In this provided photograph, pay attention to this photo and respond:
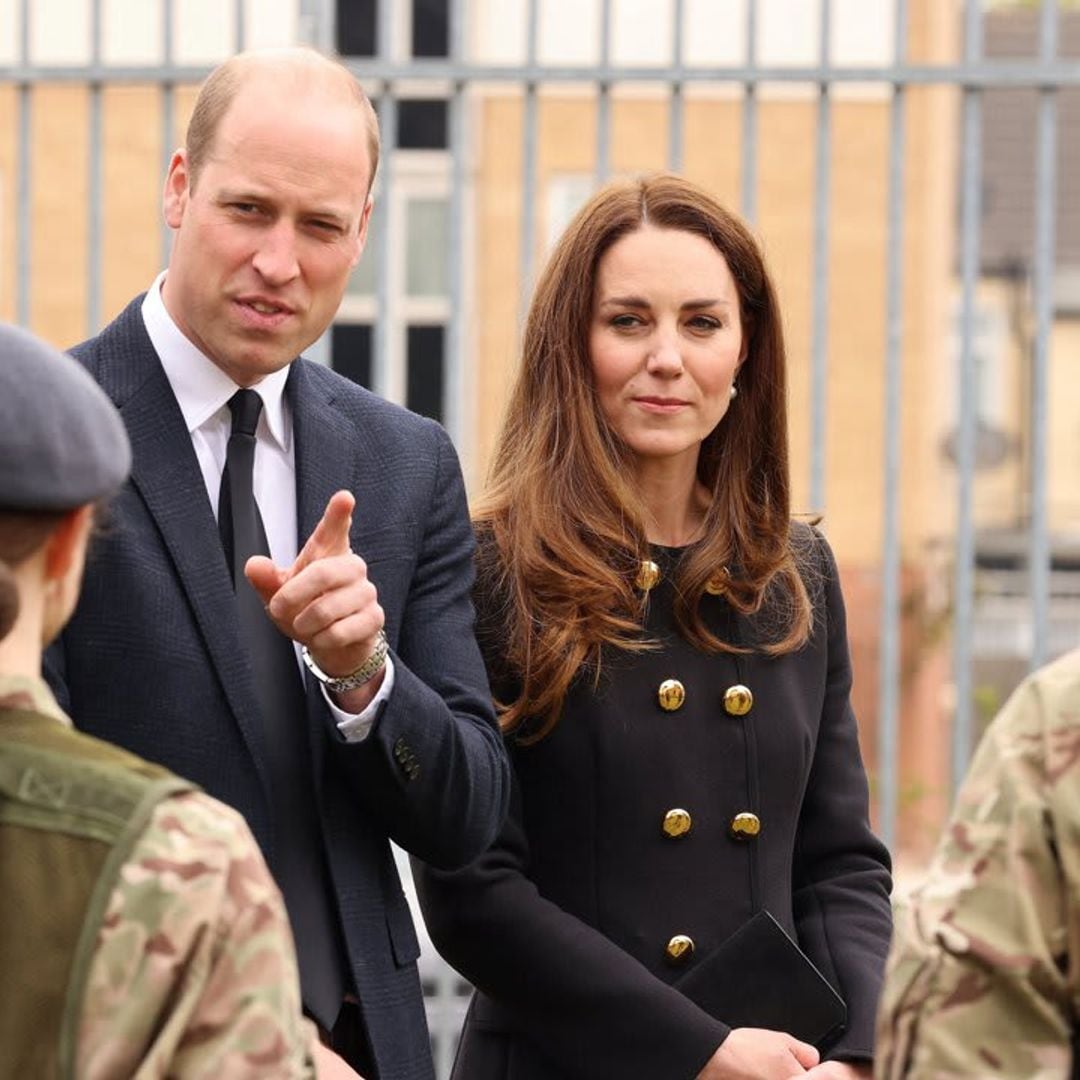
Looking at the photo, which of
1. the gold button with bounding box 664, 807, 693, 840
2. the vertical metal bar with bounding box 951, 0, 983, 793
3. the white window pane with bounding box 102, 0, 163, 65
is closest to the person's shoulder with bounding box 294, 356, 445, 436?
the gold button with bounding box 664, 807, 693, 840

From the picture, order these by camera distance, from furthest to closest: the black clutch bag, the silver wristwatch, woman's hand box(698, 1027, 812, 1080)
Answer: the black clutch bag, woman's hand box(698, 1027, 812, 1080), the silver wristwatch

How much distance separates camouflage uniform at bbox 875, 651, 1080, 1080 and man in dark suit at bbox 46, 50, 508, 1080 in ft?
2.49

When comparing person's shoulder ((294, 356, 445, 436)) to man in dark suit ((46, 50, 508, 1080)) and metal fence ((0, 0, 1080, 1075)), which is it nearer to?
man in dark suit ((46, 50, 508, 1080))

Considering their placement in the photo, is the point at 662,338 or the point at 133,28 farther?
the point at 133,28

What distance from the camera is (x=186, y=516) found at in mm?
2521

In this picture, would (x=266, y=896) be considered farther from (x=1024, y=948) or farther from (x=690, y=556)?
(x=690, y=556)

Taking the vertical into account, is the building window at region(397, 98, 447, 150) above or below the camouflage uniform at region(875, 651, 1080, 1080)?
above

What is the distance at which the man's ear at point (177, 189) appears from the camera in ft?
8.69

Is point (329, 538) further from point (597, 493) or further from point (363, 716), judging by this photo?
point (597, 493)

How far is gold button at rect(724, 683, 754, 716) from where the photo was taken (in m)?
2.89

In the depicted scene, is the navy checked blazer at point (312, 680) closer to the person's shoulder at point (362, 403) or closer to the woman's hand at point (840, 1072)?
the person's shoulder at point (362, 403)

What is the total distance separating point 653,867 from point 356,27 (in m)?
6.31

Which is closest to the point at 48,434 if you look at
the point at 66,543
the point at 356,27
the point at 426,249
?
the point at 66,543

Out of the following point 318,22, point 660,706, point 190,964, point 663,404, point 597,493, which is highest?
point 318,22
